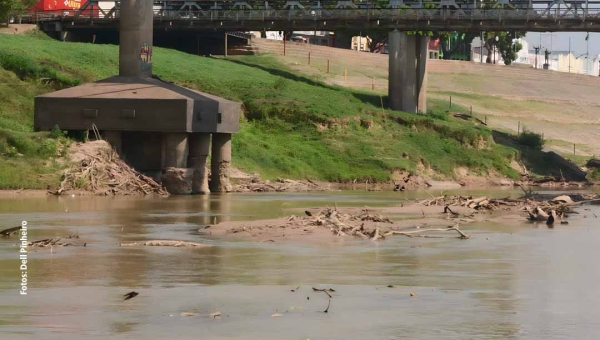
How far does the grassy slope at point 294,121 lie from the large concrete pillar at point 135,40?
6378mm

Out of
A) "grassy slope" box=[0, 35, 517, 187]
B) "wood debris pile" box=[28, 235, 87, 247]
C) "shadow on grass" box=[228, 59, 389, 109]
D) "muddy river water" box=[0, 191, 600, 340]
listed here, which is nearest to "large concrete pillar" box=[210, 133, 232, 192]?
"grassy slope" box=[0, 35, 517, 187]

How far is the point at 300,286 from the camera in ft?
87.9

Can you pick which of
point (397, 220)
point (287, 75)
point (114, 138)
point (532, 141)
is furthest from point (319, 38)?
point (397, 220)

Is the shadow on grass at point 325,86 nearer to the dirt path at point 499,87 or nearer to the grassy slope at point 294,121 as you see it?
the grassy slope at point 294,121

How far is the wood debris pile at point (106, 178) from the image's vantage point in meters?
56.0

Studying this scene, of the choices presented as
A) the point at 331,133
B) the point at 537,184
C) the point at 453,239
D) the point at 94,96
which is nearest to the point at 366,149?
→ the point at 331,133

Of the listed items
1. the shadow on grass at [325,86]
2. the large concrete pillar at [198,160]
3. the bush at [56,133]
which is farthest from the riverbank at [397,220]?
the shadow on grass at [325,86]

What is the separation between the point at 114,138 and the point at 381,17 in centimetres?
4810

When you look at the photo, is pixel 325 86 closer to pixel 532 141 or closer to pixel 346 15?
pixel 346 15

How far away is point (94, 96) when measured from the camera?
197ft

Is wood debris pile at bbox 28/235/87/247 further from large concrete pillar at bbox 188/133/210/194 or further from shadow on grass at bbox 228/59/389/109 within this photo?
shadow on grass at bbox 228/59/389/109

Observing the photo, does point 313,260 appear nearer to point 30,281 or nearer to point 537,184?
point 30,281

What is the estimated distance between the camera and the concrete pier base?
59719 mm

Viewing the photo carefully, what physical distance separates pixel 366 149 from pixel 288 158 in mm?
7596
